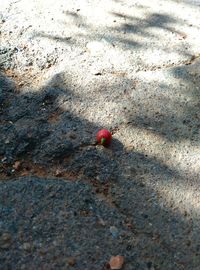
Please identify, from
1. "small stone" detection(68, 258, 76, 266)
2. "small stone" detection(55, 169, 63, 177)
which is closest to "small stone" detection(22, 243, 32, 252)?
"small stone" detection(68, 258, 76, 266)

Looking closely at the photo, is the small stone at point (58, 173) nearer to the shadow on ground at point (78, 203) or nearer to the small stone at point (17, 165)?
the shadow on ground at point (78, 203)

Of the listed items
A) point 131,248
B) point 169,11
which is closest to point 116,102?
point 131,248

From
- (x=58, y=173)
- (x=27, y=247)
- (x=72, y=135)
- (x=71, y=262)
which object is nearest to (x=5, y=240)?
(x=27, y=247)

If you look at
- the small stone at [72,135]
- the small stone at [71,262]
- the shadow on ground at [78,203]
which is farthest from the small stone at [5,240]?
the small stone at [72,135]

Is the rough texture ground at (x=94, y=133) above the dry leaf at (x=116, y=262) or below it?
above

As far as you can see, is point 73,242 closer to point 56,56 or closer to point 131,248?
point 131,248

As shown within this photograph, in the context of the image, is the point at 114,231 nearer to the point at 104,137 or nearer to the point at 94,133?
the point at 104,137
